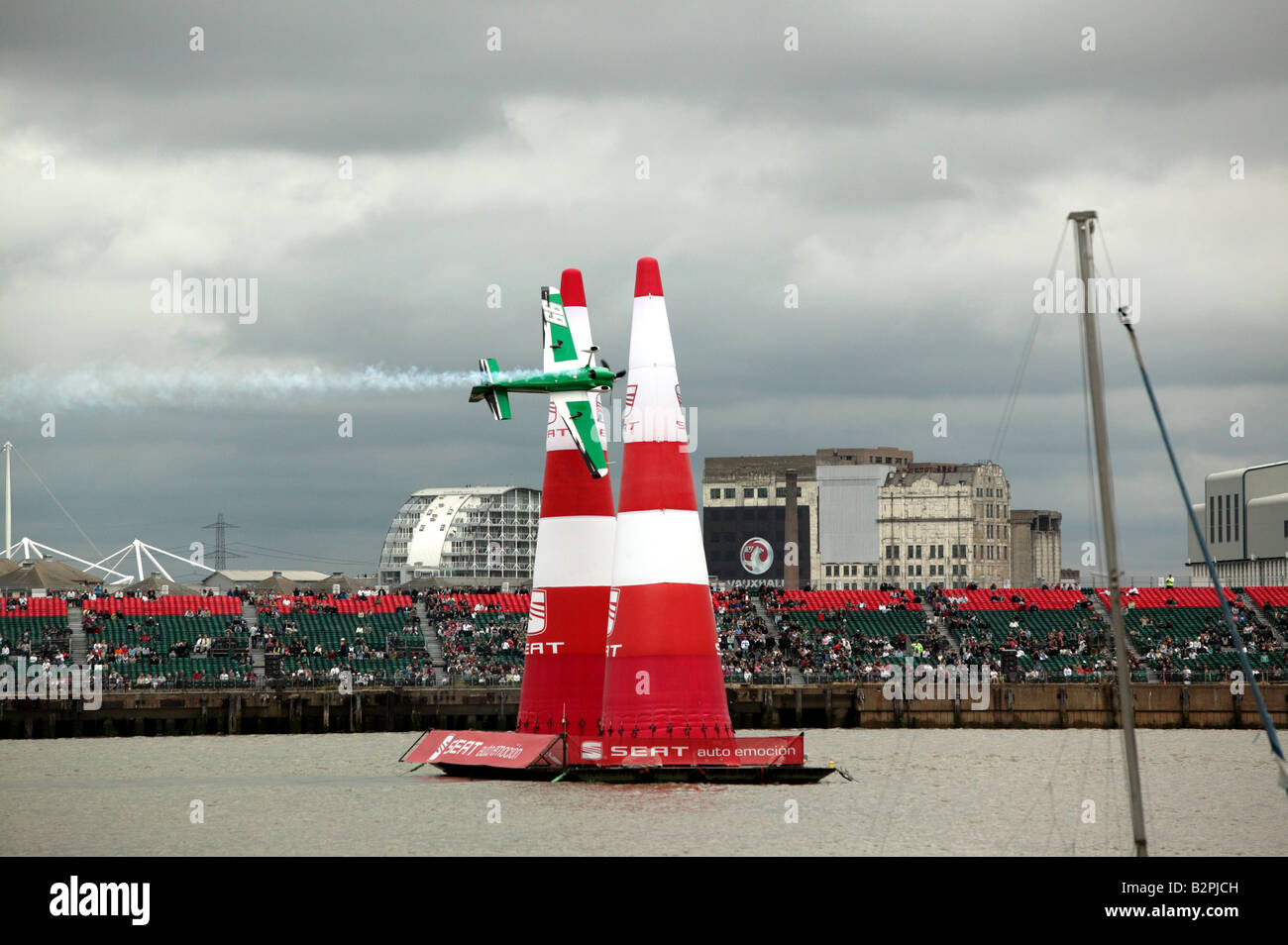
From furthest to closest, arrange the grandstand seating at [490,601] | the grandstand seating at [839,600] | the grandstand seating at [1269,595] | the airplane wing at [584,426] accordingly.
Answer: the grandstand seating at [839,600] < the grandstand seating at [1269,595] < the grandstand seating at [490,601] < the airplane wing at [584,426]

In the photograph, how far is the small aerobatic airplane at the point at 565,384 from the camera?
3544cm

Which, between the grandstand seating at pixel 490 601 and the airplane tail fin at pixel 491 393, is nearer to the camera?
the airplane tail fin at pixel 491 393

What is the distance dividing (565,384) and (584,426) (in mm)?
977

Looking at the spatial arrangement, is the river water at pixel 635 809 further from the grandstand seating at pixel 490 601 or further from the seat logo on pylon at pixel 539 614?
the grandstand seating at pixel 490 601

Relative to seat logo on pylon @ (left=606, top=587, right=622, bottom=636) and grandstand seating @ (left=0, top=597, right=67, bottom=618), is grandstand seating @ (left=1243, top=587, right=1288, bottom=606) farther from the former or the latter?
grandstand seating @ (left=0, top=597, right=67, bottom=618)

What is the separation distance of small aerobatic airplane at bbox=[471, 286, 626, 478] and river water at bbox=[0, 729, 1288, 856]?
7.23 metres

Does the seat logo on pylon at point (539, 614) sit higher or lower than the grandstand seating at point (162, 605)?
lower

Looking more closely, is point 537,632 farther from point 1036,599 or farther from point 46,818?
point 1036,599

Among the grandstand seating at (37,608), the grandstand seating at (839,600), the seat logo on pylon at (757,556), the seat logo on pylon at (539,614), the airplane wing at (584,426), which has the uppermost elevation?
the seat logo on pylon at (757,556)

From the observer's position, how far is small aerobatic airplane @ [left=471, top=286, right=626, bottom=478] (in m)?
35.4

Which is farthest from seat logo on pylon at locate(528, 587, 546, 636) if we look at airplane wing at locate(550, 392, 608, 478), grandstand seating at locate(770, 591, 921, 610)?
grandstand seating at locate(770, 591, 921, 610)

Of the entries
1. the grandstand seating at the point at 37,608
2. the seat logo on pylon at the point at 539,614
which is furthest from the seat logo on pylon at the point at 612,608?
the grandstand seating at the point at 37,608

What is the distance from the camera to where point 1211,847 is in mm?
31516
